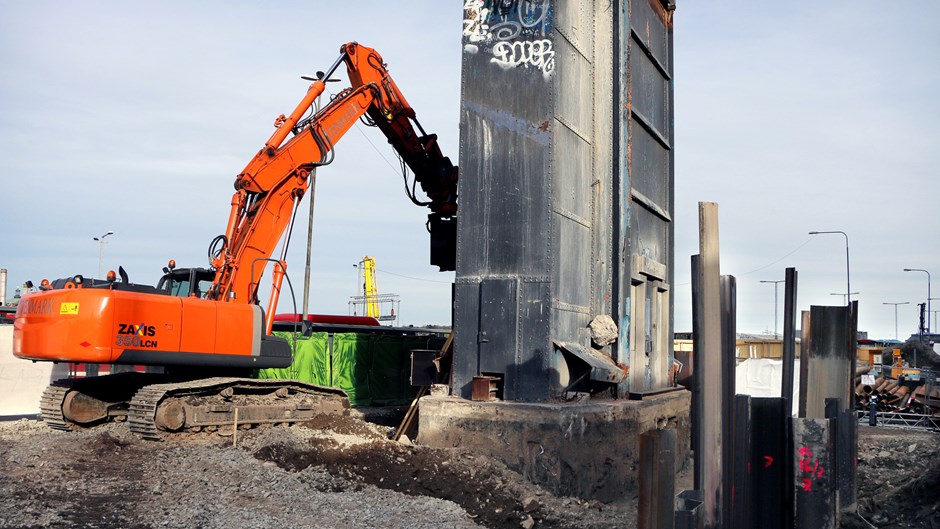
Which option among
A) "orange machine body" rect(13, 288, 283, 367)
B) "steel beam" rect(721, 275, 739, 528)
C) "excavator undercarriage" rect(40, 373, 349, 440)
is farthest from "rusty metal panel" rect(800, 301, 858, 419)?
"orange machine body" rect(13, 288, 283, 367)

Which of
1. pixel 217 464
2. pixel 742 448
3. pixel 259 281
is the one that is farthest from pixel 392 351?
pixel 742 448

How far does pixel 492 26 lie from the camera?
1211cm

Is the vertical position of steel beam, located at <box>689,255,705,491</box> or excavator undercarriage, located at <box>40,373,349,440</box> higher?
steel beam, located at <box>689,255,705,491</box>

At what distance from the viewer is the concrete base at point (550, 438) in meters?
10.8

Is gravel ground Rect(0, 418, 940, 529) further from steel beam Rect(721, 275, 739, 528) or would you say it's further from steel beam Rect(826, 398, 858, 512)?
steel beam Rect(721, 275, 739, 528)

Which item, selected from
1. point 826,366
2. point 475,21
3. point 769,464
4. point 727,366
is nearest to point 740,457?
point 769,464

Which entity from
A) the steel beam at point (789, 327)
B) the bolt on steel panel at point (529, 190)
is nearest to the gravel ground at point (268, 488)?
the bolt on steel panel at point (529, 190)

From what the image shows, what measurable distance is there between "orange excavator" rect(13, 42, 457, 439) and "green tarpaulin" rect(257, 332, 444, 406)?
13.4 feet

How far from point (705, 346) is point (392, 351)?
1484cm

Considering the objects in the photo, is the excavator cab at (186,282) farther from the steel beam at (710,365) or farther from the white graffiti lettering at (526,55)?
the steel beam at (710,365)

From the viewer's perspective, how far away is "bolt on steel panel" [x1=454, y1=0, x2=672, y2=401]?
38.0 feet

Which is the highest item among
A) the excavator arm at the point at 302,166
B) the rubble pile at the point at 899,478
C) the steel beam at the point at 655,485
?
the excavator arm at the point at 302,166

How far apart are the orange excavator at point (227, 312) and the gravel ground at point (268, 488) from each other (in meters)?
1.29

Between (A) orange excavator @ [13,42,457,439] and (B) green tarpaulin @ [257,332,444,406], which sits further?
(B) green tarpaulin @ [257,332,444,406]
